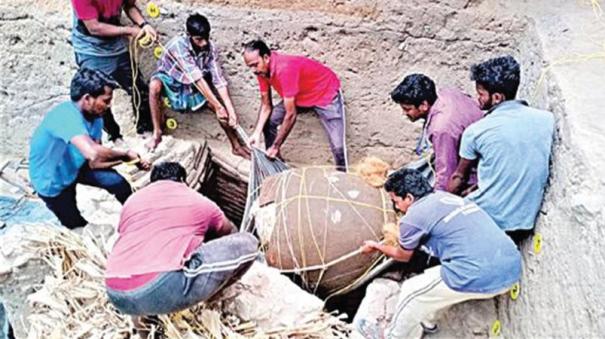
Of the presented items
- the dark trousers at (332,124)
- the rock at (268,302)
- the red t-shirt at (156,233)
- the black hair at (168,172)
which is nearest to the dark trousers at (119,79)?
the dark trousers at (332,124)

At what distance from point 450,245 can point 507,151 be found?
0.64 meters

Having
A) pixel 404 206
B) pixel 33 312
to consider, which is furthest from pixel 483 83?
pixel 33 312

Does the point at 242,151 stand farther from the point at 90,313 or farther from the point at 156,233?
the point at 156,233

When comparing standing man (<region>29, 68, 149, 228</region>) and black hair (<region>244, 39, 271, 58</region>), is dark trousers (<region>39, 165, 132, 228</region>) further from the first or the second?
Answer: black hair (<region>244, 39, 271, 58</region>)

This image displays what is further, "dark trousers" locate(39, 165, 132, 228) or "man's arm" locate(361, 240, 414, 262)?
"dark trousers" locate(39, 165, 132, 228)

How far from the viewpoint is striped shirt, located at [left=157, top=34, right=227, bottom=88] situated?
600 cm

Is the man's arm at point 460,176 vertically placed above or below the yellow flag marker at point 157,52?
below

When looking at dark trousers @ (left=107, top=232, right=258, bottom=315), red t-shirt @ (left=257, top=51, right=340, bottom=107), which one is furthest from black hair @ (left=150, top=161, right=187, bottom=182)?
red t-shirt @ (left=257, top=51, right=340, bottom=107)

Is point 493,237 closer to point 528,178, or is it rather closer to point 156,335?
point 528,178

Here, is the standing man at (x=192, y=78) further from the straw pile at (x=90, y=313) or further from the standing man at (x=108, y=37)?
the straw pile at (x=90, y=313)

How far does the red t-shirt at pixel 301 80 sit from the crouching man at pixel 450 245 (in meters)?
1.56

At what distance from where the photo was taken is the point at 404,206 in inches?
182

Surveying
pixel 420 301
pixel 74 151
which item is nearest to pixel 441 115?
pixel 420 301

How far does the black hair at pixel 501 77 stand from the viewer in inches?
179
